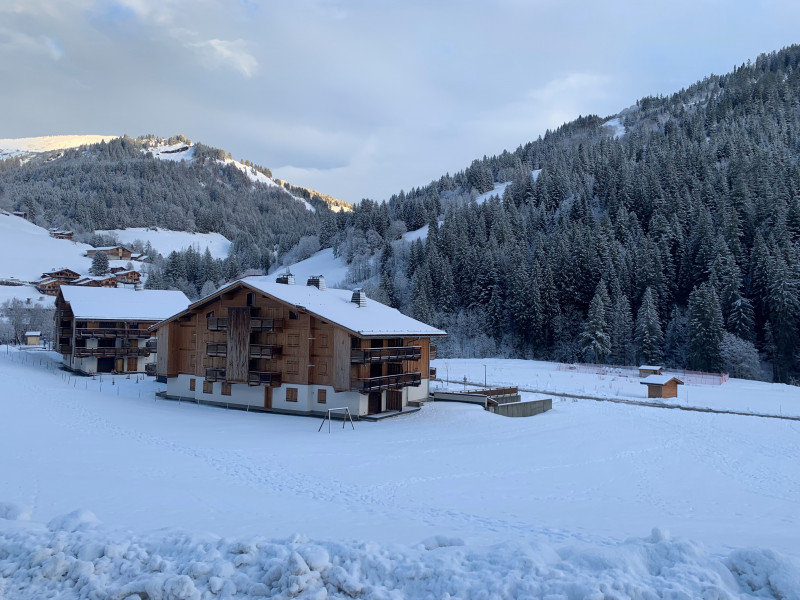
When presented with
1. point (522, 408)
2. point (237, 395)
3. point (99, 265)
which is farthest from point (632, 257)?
point (99, 265)

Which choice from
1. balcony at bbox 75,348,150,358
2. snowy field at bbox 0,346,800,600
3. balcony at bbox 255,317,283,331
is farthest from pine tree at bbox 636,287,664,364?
balcony at bbox 75,348,150,358

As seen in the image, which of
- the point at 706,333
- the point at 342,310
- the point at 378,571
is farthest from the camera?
the point at 706,333

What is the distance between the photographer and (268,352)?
3416 cm

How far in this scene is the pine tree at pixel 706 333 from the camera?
64812 millimetres

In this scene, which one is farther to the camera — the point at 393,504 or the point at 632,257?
the point at 632,257

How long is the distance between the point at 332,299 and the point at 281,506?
24280mm

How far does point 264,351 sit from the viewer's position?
34250mm

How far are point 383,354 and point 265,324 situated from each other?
7956mm

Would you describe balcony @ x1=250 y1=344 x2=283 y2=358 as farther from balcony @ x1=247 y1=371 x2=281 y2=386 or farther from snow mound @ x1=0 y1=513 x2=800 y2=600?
snow mound @ x1=0 y1=513 x2=800 y2=600

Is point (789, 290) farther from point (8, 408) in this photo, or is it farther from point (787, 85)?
point (787, 85)

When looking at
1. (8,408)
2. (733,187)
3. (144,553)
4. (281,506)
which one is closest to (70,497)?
(281,506)

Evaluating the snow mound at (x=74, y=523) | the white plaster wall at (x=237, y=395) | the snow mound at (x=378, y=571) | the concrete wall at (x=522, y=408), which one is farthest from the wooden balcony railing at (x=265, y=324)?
the snow mound at (x=378, y=571)

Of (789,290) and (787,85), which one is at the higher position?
(787,85)

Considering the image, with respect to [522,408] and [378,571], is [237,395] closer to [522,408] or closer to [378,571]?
[522,408]
